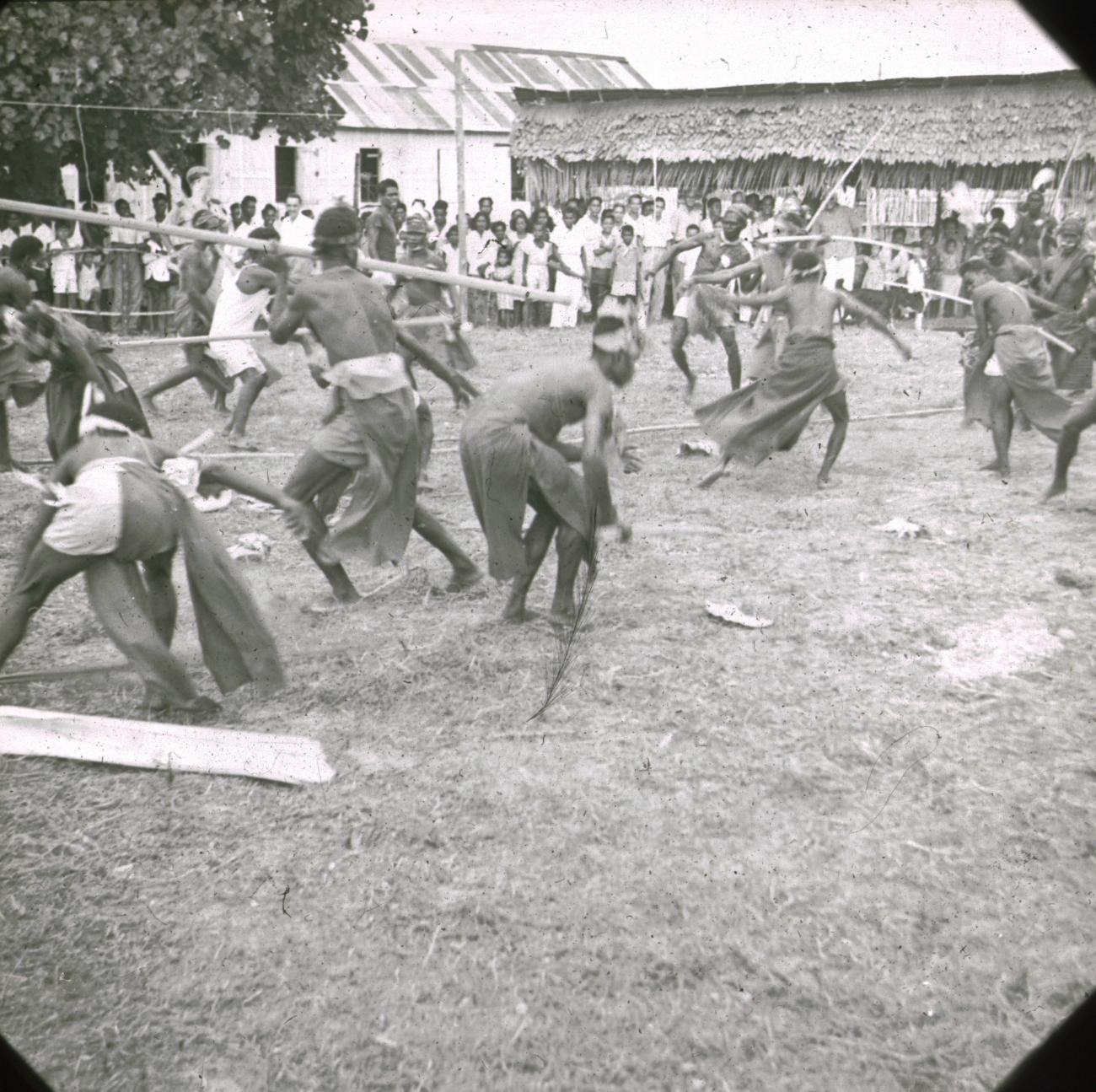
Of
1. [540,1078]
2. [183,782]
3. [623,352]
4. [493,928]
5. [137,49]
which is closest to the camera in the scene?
[540,1078]

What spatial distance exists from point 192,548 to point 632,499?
4.15m

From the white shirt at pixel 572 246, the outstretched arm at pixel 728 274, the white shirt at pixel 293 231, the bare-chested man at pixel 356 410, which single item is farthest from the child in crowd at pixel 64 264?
the bare-chested man at pixel 356 410

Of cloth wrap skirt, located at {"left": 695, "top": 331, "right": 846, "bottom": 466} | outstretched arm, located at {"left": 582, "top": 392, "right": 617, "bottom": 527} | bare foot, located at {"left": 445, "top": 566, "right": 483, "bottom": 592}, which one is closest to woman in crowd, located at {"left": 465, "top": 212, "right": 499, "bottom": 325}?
cloth wrap skirt, located at {"left": 695, "top": 331, "right": 846, "bottom": 466}

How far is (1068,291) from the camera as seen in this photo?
10797 millimetres

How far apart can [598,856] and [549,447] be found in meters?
2.11

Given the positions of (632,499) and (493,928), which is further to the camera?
(632,499)

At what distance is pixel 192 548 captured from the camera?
4668mm

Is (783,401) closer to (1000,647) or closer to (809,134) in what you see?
(1000,647)

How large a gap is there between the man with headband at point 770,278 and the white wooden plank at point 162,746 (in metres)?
5.13

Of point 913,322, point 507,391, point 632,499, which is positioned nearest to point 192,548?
point 507,391

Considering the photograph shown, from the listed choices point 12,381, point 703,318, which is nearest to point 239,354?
point 12,381

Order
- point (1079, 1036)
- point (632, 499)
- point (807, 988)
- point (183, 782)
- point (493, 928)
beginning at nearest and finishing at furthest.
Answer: point (1079, 1036) → point (807, 988) → point (493, 928) → point (183, 782) → point (632, 499)

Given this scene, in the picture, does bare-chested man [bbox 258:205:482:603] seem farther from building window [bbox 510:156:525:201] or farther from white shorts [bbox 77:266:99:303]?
building window [bbox 510:156:525:201]

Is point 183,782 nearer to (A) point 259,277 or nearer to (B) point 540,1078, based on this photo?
(B) point 540,1078
